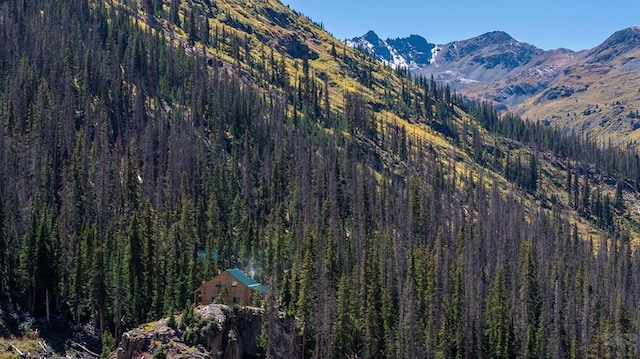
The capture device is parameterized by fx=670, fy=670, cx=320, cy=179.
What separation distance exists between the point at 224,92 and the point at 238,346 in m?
115

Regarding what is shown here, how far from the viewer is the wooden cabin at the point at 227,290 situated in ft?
267

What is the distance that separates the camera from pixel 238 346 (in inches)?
2872

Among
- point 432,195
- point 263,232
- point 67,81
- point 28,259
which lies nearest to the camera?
point 28,259

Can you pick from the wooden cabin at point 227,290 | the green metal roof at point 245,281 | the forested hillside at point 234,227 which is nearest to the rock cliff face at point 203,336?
the forested hillside at point 234,227

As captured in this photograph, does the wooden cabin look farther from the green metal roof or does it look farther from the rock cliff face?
the rock cliff face

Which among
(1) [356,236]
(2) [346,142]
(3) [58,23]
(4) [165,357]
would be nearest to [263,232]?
(1) [356,236]

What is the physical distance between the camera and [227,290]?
3187 inches

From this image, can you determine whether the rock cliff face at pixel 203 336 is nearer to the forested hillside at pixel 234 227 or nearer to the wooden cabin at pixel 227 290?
the forested hillside at pixel 234 227

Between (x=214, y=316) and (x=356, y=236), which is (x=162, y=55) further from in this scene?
(x=214, y=316)

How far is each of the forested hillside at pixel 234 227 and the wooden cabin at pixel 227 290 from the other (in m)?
2.61

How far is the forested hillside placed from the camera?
84250 millimetres

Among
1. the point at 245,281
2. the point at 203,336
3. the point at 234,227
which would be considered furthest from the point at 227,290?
the point at 234,227

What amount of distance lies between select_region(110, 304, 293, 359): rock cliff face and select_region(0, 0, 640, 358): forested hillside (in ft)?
7.78

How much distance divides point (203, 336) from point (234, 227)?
181 ft
